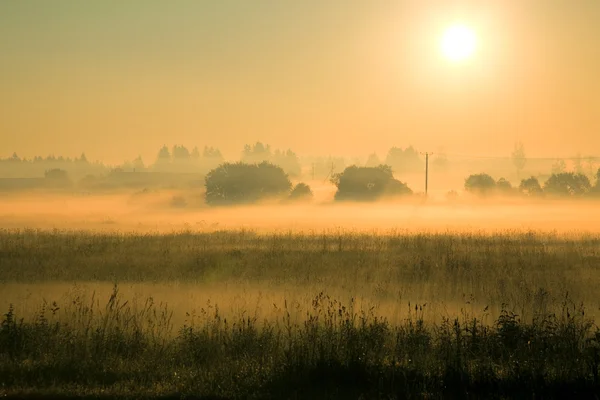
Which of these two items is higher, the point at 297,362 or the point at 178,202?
the point at 178,202

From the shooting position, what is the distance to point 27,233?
34469 mm

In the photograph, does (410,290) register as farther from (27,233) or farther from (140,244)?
(27,233)

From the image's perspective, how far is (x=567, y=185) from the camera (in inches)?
4318

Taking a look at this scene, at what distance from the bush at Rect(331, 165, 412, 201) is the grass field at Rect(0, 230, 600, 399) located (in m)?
70.8

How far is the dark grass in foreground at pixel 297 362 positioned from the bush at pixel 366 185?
8456cm

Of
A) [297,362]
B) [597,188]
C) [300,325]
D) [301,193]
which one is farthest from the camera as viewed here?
[597,188]

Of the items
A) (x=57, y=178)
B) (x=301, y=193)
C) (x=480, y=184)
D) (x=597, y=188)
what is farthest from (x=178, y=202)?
(x=597, y=188)

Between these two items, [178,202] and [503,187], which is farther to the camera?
[503,187]

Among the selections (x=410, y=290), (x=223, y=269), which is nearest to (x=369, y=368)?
(x=410, y=290)

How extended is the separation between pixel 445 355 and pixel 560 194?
355 feet

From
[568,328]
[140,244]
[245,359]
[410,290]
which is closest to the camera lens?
[245,359]

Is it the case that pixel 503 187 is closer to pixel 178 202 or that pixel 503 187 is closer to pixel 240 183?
pixel 240 183

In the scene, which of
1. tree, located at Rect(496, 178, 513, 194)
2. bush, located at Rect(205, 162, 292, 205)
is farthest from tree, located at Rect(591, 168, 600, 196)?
bush, located at Rect(205, 162, 292, 205)

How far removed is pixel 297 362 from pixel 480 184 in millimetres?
111752
